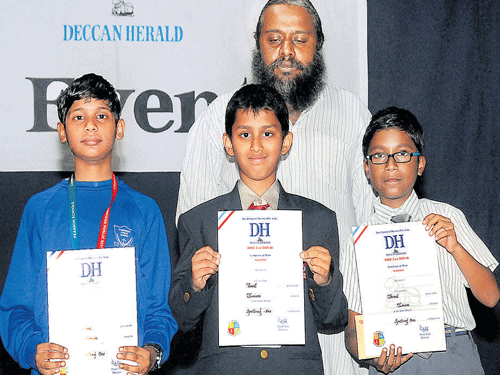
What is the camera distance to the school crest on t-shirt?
204cm

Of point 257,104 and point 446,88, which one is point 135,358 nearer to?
point 257,104

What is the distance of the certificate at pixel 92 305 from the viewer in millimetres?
1882

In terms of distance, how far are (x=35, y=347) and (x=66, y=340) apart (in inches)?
4.3

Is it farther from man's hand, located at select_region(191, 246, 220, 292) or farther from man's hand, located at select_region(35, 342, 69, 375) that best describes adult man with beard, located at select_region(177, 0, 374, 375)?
man's hand, located at select_region(35, 342, 69, 375)

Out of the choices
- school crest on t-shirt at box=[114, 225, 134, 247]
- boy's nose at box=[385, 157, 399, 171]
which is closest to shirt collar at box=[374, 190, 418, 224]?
boy's nose at box=[385, 157, 399, 171]

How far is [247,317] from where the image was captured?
1.95 metres

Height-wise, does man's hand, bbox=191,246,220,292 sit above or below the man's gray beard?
below

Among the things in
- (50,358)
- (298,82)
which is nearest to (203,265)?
(50,358)

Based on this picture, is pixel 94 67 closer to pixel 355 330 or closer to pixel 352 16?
pixel 352 16

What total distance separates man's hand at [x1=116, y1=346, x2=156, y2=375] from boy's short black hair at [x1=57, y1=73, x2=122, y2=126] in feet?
2.88

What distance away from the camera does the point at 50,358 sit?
1839mm

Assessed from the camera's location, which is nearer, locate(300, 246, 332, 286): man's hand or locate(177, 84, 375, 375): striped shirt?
locate(300, 246, 332, 286): man's hand

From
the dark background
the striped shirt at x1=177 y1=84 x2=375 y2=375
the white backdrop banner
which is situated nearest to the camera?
the striped shirt at x1=177 y1=84 x2=375 y2=375

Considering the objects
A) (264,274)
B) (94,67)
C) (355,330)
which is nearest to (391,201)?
(355,330)
